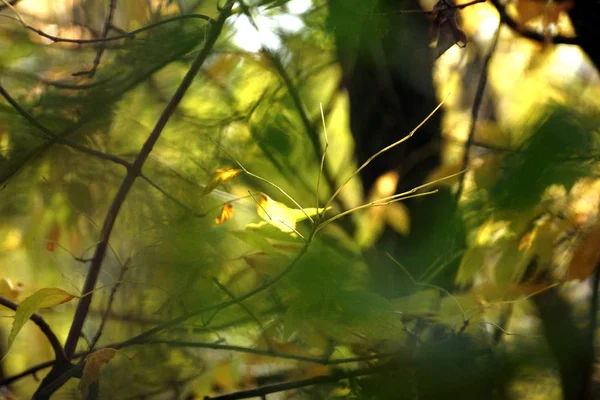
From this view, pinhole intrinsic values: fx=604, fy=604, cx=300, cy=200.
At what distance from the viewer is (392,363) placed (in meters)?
0.64

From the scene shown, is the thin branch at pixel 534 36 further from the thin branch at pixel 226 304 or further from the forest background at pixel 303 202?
the thin branch at pixel 226 304

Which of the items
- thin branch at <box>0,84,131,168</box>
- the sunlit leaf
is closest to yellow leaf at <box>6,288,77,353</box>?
thin branch at <box>0,84,131,168</box>

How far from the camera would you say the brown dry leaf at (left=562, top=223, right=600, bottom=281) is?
2.18ft

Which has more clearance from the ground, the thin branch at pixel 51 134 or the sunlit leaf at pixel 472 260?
the thin branch at pixel 51 134

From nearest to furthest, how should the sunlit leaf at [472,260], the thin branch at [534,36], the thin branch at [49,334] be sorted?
1. the thin branch at [49,334]
2. the sunlit leaf at [472,260]
3. the thin branch at [534,36]

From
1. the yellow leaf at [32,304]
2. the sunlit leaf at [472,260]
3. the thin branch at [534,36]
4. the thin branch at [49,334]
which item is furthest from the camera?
the thin branch at [534,36]

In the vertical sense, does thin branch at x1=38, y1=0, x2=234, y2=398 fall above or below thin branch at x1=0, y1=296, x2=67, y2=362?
above

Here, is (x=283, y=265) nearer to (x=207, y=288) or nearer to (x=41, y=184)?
(x=207, y=288)

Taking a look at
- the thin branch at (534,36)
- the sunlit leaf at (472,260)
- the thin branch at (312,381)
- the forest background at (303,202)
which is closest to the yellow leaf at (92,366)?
the forest background at (303,202)

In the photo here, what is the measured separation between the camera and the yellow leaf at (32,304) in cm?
52

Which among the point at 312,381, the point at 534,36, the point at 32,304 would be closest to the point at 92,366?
the point at 32,304

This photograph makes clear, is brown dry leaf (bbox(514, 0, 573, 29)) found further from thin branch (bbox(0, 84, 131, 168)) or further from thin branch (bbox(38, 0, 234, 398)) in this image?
thin branch (bbox(0, 84, 131, 168))

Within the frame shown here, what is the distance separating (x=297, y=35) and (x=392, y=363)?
50cm

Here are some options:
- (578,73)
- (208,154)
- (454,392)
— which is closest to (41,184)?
(208,154)
